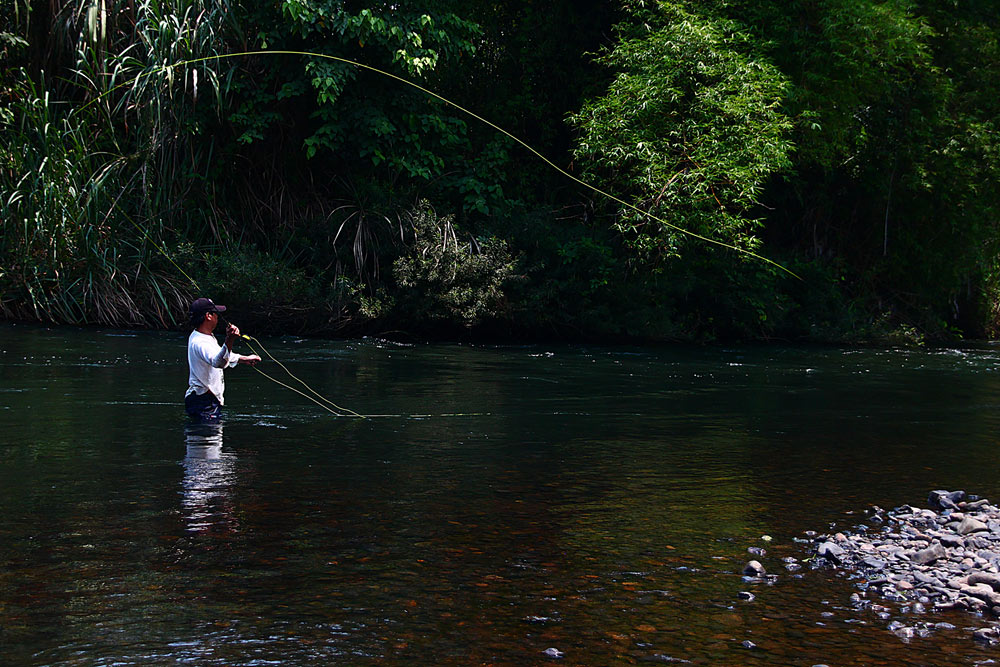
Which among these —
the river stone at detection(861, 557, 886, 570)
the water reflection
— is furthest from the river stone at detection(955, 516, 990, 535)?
the water reflection

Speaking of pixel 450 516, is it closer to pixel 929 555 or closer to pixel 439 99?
pixel 929 555

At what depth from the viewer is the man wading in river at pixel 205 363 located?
29.1 ft

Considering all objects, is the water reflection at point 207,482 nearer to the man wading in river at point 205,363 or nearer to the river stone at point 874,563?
the man wading in river at point 205,363

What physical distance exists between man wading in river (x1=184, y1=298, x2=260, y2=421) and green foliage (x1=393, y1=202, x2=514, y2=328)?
30.6 feet

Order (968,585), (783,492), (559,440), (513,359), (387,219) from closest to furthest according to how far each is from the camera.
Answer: (968,585) → (783,492) → (559,440) → (513,359) → (387,219)

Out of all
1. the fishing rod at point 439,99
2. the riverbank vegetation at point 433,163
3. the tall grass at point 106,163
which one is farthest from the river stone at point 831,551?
the tall grass at point 106,163

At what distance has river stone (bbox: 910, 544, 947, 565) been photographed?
16.8ft

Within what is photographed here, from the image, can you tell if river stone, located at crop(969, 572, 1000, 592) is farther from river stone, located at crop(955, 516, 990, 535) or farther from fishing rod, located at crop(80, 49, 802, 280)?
fishing rod, located at crop(80, 49, 802, 280)

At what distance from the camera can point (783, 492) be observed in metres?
6.89

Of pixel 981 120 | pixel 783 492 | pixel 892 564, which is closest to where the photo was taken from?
pixel 892 564

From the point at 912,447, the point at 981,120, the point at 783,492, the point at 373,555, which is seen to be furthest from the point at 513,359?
the point at 981,120

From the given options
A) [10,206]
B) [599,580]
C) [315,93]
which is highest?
[315,93]

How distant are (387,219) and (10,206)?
604 cm

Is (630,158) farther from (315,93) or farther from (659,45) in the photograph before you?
(315,93)
